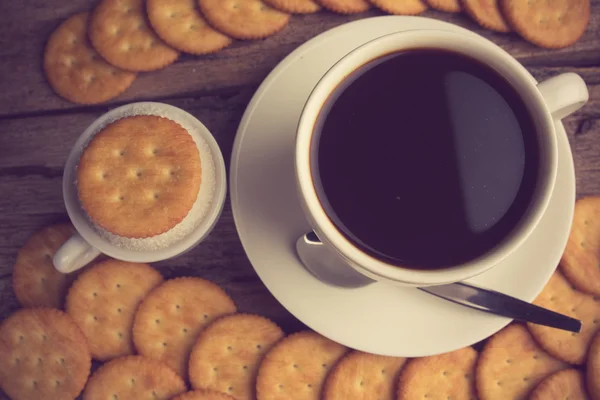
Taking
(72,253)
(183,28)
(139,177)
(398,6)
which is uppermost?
(398,6)

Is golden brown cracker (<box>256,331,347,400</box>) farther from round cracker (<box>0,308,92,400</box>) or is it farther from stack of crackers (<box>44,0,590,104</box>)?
stack of crackers (<box>44,0,590,104</box>)

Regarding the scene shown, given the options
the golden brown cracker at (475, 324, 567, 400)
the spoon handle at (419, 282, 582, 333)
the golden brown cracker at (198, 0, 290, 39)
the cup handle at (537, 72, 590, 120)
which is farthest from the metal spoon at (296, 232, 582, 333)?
the golden brown cracker at (198, 0, 290, 39)

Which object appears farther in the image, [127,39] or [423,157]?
[127,39]

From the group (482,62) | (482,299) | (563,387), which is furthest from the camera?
(563,387)

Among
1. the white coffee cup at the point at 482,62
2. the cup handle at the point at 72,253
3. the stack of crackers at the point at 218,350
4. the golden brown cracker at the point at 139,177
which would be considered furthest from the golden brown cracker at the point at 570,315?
the cup handle at the point at 72,253

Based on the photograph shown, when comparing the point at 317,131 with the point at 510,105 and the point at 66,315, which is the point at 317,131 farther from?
the point at 66,315

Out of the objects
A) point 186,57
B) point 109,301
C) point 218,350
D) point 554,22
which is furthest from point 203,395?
point 554,22

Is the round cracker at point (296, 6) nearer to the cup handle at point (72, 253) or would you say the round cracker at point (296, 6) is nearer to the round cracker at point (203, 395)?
the cup handle at point (72, 253)

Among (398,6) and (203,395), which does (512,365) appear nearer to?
(203,395)
